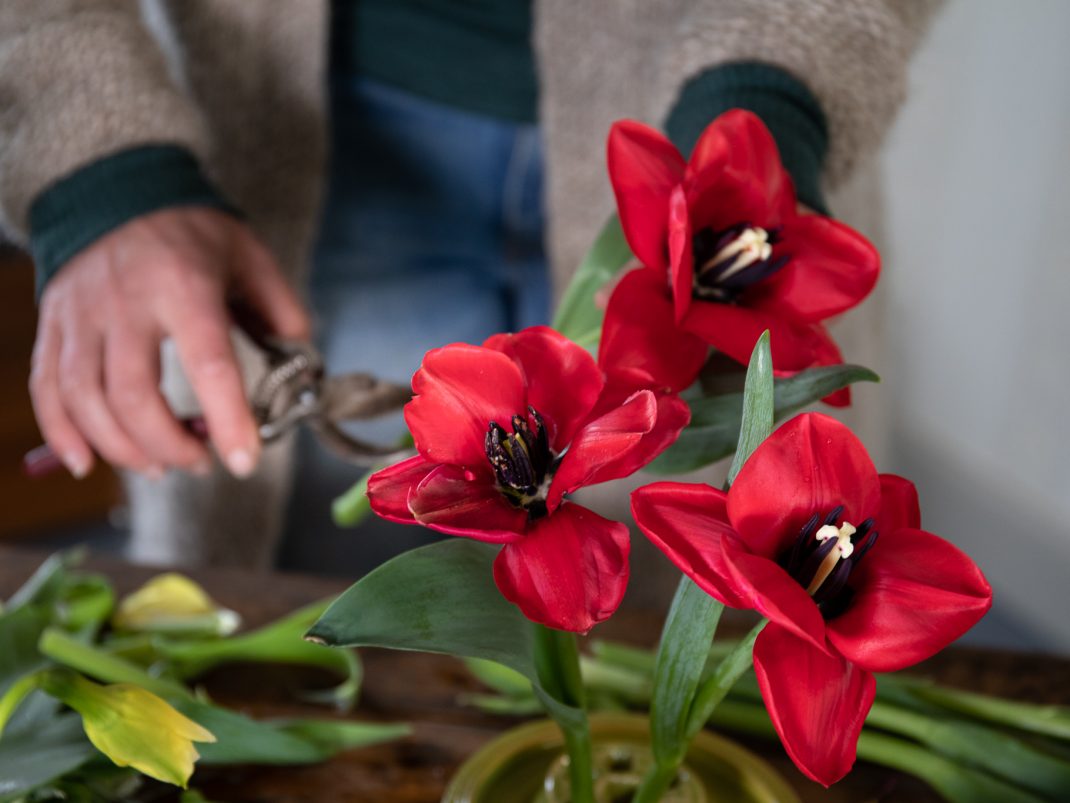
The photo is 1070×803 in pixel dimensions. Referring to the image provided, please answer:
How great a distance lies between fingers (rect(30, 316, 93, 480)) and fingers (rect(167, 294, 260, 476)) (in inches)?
2.9

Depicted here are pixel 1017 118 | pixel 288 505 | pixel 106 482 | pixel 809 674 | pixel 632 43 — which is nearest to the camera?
pixel 809 674

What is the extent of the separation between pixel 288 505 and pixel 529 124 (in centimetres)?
36

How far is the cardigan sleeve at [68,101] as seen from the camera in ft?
1.69

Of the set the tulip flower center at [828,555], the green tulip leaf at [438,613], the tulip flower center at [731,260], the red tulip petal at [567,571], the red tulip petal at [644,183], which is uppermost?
the red tulip petal at [644,183]

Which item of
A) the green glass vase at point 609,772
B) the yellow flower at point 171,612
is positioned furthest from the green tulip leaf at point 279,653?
the green glass vase at point 609,772

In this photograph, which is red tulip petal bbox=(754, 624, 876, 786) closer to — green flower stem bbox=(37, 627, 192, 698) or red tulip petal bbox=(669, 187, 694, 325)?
red tulip petal bbox=(669, 187, 694, 325)

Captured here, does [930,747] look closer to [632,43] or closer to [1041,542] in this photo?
[632,43]

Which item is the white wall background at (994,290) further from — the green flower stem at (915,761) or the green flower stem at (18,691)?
the green flower stem at (18,691)

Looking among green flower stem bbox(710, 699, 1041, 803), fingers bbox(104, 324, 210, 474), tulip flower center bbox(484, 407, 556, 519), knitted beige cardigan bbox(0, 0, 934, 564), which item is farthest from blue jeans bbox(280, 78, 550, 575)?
tulip flower center bbox(484, 407, 556, 519)

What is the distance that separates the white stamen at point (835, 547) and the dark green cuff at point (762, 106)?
218 millimetres

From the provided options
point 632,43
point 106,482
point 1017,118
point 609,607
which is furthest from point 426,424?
point 106,482

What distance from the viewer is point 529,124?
68 centimetres

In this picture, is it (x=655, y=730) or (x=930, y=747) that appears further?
(x=930, y=747)

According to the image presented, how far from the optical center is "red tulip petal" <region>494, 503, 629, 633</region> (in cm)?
20
